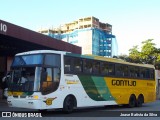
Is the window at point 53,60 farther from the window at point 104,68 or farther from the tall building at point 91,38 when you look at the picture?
the tall building at point 91,38

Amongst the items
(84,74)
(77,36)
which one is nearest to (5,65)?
(84,74)

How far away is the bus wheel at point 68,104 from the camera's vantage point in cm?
1690

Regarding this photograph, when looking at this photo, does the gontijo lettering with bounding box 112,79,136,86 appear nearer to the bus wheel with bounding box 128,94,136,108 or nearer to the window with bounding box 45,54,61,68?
the bus wheel with bounding box 128,94,136,108

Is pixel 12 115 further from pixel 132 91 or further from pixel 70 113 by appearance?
pixel 132 91

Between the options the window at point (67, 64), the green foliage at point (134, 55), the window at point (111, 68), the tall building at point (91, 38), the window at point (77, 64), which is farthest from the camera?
the tall building at point (91, 38)

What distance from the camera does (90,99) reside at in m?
19.2

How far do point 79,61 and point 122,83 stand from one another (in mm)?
4981

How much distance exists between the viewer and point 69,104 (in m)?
17.2

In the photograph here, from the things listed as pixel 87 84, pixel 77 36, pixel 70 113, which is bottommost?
pixel 70 113

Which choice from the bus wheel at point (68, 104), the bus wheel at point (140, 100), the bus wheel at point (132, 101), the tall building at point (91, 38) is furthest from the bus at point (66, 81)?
the tall building at point (91, 38)

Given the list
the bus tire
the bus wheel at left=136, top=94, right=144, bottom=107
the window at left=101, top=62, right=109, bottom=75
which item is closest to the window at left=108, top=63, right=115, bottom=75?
the window at left=101, top=62, right=109, bottom=75

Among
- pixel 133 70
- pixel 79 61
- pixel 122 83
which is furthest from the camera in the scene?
pixel 133 70

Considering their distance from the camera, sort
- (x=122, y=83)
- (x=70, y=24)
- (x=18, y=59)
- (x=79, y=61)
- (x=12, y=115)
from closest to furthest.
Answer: (x=12, y=115), (x=18, y=59), (x=79, y=61), (x=122, y=83), (x=70, y=24)

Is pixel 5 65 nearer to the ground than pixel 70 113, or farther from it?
farther from it
